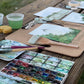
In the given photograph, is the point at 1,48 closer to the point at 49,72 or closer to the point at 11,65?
the point at 11,65

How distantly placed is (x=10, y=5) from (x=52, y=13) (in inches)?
90.7

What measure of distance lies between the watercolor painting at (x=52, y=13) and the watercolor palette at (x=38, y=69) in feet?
2.16

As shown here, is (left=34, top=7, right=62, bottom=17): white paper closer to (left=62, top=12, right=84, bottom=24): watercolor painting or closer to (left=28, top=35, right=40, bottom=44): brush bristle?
(left=62, top=12, right=84, bottom=24): watercolor painting

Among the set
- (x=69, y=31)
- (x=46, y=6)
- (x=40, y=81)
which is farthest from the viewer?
(x=46, y=6)

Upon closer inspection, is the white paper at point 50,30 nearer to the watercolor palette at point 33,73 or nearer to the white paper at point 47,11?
the white paper at point 47,11

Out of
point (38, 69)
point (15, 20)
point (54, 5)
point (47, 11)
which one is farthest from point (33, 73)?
point (54, 5)

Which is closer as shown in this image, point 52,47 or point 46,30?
point 52,47

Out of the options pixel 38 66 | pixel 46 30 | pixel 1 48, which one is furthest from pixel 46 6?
pixel 38 66

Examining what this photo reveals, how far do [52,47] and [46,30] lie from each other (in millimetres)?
280

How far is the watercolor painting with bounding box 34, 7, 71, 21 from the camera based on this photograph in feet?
5.45

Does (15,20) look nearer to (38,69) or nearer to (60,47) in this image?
(60,47)

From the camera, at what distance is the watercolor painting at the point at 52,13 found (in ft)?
5.45

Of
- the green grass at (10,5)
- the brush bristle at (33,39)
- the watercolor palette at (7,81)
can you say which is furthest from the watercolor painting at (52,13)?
the green grass at (10,5)

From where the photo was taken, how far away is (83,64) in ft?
3.29
